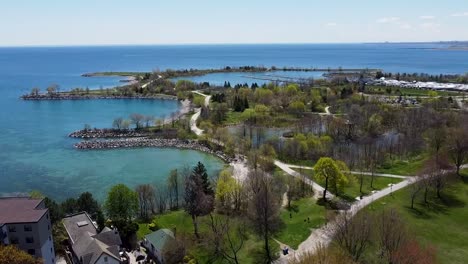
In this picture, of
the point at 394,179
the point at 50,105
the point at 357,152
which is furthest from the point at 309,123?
the point at 50,105

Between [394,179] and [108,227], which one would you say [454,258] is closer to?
[394,179]

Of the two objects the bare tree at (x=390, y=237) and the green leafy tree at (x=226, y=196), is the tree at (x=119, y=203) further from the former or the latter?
the bare tree at (x=390, y=237)

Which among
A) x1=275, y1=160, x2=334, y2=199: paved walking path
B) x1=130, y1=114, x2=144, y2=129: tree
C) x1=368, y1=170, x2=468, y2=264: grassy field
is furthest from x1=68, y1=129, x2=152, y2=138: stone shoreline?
x1=368, y1=170, x2=468, y2=264: grassy field

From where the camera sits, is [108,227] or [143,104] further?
[143,104]

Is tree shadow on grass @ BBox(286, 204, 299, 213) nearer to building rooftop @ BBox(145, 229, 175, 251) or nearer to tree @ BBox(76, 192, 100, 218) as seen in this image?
building rooftop @ BBox(145, 229, 175, 251)

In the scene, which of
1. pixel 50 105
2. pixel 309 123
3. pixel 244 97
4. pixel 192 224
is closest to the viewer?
pixel 192 224

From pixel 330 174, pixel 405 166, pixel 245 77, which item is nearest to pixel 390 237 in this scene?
pixel 330 174

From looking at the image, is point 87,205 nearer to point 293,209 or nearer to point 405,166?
point 293,209
